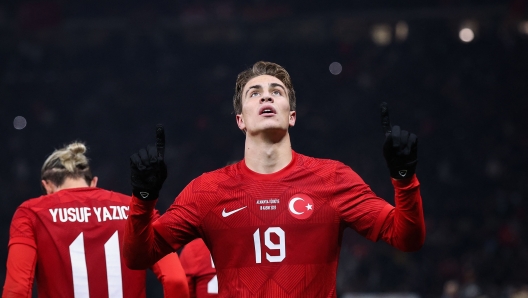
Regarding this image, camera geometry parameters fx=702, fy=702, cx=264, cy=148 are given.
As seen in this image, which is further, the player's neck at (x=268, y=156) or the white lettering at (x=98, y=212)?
the white lettering at (x=98, y=212)

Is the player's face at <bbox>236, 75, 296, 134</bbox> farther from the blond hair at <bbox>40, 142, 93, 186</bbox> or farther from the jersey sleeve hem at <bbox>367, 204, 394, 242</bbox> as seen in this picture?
the blond hair at <bbox>40, 142, 93, 186</bbox>

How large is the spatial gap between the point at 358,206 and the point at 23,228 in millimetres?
1751

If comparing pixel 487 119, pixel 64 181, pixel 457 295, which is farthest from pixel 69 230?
pixel 487 119

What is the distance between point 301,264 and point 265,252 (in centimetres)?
15

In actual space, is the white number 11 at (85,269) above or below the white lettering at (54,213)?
below

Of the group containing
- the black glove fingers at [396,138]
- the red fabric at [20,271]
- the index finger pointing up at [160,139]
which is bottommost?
the red fabric at [20,271]

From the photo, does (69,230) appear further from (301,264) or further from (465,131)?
(465,131)

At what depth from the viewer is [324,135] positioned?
1589 cm

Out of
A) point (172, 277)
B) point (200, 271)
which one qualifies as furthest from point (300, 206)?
point (200, 271)

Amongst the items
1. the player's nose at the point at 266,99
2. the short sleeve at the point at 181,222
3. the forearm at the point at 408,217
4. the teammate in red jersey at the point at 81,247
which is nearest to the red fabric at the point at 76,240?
the teammate in red jersey at the point at 81,247

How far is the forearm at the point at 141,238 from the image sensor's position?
2551 millimetres

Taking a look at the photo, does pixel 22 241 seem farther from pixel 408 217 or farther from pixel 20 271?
pixel 408 217

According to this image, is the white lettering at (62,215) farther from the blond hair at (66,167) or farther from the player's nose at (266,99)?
the player's nose at (266,99)

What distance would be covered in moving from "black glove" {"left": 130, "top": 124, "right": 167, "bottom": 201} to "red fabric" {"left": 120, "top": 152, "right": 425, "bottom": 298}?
168 millimetres
